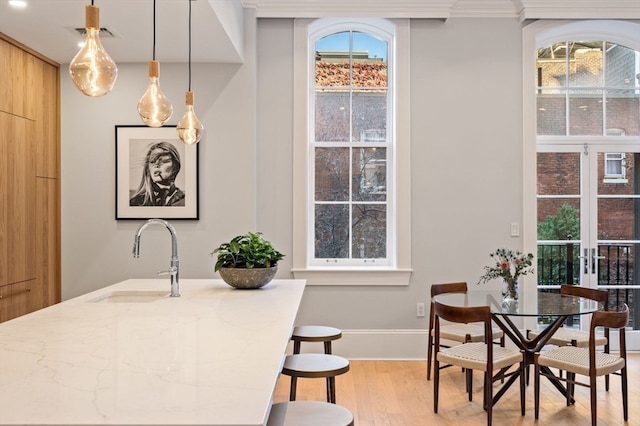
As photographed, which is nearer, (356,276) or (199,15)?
(199,15)

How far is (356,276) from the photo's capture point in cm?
477

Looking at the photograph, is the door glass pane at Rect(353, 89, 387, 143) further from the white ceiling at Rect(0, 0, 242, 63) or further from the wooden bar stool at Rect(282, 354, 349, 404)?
the wooden bar stool at Rect(282, 354, 349, 404)

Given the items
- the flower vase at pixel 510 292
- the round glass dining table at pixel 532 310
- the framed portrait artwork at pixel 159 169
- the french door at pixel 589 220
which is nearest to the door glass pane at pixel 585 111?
the french door at pixel 589 220

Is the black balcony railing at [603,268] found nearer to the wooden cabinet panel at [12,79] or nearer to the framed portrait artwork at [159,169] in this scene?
the framed portrait artwork at [159,169]

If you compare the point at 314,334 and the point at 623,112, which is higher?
the point at 623,112

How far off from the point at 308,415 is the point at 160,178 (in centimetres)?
307

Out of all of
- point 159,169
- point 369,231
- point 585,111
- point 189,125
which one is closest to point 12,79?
point 159,169

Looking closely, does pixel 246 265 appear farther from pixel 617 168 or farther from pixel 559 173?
pixel 617 168

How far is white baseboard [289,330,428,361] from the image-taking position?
4.78m

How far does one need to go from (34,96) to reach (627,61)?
16.3 ft

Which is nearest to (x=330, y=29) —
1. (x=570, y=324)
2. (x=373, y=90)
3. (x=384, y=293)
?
(x=373, y=90)

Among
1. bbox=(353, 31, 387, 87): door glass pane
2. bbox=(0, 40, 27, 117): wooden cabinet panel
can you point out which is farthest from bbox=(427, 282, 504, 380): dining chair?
bbox=(0, 40, 27, 117): wooden cabinet panel

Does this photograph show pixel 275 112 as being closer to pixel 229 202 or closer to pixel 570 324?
pixel 229 202

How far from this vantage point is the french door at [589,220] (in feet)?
16.3
